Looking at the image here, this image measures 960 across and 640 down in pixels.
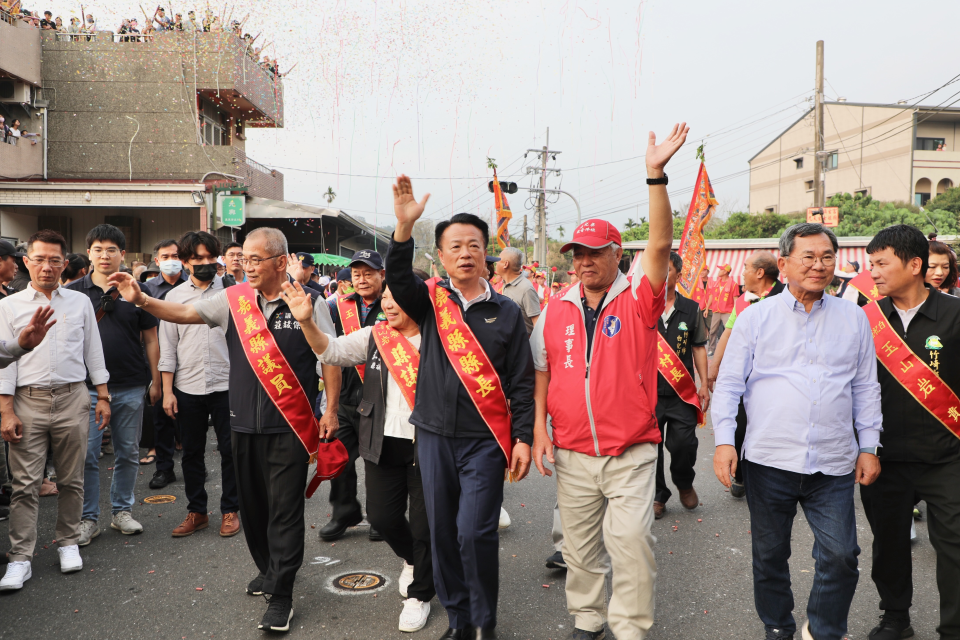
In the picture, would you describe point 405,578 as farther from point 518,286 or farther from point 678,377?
point 518,286

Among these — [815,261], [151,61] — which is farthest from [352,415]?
[151,61]

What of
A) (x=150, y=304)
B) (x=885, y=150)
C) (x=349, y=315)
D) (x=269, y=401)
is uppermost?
(x=885, y=150)

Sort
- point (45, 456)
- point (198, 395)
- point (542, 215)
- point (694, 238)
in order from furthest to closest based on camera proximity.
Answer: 1. point (542, 215)
2. point (694, 238)
3. point (198, 395)
4. point (45, 456)

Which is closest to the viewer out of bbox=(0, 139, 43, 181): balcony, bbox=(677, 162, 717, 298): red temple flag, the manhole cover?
the manhole cover

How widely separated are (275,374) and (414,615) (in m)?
1.49

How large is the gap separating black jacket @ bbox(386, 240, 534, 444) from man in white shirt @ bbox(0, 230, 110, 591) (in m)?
2.45

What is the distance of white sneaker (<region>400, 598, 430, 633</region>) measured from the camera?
3561mm

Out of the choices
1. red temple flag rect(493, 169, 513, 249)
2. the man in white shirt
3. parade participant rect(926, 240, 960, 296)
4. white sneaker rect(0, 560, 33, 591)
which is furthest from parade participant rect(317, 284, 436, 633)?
red temple flag rect(493, 169, 513, 249)

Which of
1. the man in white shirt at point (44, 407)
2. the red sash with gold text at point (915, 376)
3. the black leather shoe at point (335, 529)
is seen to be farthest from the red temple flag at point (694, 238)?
the man in white shirt at point (44, 407)

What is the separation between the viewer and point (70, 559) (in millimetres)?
4254

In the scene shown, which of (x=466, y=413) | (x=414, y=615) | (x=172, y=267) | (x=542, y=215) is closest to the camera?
(x=466, y=413)

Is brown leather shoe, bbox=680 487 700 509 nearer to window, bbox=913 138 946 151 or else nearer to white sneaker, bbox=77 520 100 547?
white sneaker, bbox=77 520 100 547

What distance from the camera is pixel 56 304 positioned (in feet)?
14.3

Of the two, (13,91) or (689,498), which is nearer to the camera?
(689,498)
